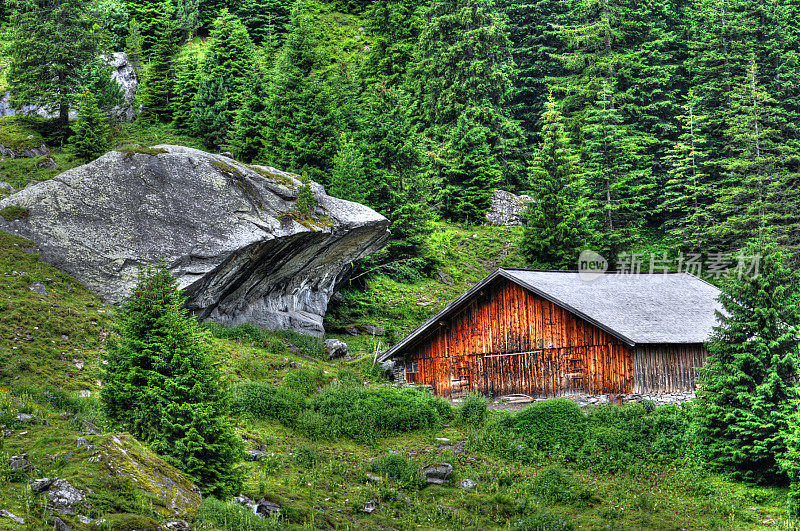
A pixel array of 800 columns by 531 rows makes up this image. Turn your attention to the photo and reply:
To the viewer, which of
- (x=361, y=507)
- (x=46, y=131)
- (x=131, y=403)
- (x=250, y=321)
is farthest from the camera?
(x=46, y=131)

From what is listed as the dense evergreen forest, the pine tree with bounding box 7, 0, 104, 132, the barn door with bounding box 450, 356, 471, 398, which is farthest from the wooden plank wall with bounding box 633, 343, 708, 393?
the pine tree with bounding box 7, 0, 104, 132

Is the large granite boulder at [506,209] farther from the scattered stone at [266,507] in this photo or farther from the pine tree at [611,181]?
the scattered stone at [266,507]

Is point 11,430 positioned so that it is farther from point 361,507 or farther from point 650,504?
→ point 650,504

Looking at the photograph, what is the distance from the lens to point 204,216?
25.4 m

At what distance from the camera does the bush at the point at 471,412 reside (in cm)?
2406

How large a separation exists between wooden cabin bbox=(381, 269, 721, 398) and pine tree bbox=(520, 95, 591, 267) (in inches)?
302

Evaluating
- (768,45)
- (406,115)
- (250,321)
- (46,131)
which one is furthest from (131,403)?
(768,45)

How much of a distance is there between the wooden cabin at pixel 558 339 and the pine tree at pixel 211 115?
63.2ft

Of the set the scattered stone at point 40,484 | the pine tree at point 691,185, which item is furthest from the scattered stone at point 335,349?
the pine tree at point 691,185

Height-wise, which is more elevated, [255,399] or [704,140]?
[704,140]

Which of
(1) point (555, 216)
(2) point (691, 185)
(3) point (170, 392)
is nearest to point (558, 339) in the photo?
(1) point (555, 216)

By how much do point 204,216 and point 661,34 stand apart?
43.1 meters

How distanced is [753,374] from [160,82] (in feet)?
126

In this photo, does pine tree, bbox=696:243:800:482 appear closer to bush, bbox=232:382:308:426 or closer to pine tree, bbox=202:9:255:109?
bush, bbox=232:382:308:426
